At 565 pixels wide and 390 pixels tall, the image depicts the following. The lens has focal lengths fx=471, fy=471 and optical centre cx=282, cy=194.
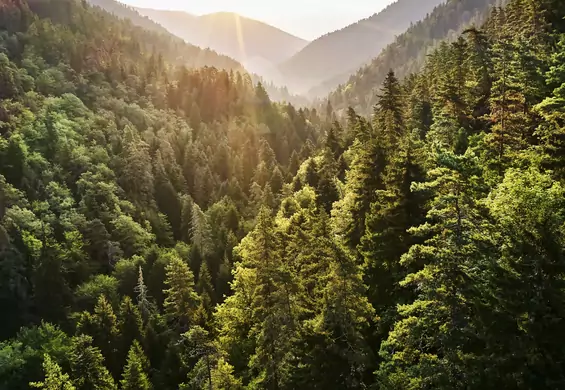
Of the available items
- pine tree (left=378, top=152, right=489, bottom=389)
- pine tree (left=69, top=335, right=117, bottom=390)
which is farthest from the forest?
pine tree (left=69, top=335, right=117, bottom=390)

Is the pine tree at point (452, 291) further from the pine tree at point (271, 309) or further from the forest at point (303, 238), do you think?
the pine tree at point (271, 309)

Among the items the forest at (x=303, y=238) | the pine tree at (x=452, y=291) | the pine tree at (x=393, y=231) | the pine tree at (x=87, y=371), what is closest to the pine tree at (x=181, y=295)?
the forest at (x=303, y=238)

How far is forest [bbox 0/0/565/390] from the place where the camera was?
20.6 meters

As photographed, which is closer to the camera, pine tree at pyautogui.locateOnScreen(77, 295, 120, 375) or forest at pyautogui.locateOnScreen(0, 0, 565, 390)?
forest at pyautogui.locateOnScreen(0, 0, 565, 390)

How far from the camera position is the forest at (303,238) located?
2062 cm

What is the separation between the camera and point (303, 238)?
3519 cm

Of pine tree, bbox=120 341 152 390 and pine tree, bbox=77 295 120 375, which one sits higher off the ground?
pine tree, bbox=77 295 120 375

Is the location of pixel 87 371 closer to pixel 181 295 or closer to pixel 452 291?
pixel 181 295

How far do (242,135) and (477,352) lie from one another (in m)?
140

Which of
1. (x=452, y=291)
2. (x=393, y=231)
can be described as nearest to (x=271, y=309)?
(x=393, y=231)

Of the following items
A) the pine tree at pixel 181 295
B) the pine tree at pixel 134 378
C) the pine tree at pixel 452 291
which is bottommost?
the pine tree at pixel 134 378

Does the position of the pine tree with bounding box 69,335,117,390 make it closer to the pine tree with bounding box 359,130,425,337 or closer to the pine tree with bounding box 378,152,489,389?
the pine tree with bounding box 359,130,425,337

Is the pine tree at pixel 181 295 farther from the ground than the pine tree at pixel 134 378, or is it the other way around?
the pine tree at pixel 181 295

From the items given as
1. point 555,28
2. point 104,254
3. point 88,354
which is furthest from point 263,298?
point 104,254
